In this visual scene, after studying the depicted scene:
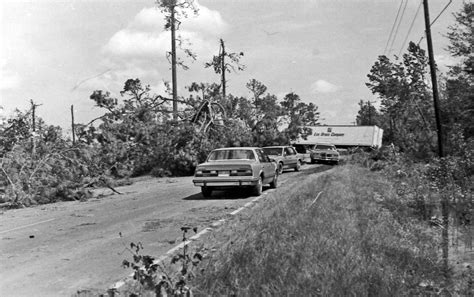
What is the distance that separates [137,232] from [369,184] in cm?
977

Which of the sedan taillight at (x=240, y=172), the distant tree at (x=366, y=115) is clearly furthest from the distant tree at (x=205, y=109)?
the distant tree at (x=366, y=115)

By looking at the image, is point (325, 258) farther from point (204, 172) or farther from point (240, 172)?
point (204, 172)

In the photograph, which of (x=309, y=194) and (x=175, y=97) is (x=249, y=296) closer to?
(x=309, y=194)

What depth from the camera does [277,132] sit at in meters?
38.1

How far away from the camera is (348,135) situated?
52.2 metres

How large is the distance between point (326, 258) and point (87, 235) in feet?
17.2

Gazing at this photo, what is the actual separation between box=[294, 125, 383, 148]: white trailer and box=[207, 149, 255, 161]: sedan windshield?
36.3 m

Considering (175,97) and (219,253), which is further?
(175,97)

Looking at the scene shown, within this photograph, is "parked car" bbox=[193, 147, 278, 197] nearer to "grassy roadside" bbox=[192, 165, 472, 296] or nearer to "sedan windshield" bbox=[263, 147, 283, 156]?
"grassy roadside" bbox=[192, 165, 472, 296]

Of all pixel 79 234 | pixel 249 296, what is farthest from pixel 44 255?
pixel 249 296

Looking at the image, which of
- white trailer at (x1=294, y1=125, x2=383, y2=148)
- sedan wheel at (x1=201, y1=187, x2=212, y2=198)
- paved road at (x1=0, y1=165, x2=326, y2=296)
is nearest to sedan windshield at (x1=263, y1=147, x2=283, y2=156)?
paved road at (x1=0, y1=165, x2=326, y2=296)

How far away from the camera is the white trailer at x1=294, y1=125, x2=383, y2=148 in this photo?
50.9m

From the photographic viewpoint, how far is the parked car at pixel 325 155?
36.2 meters

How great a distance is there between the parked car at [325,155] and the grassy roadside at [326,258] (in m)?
27.5
